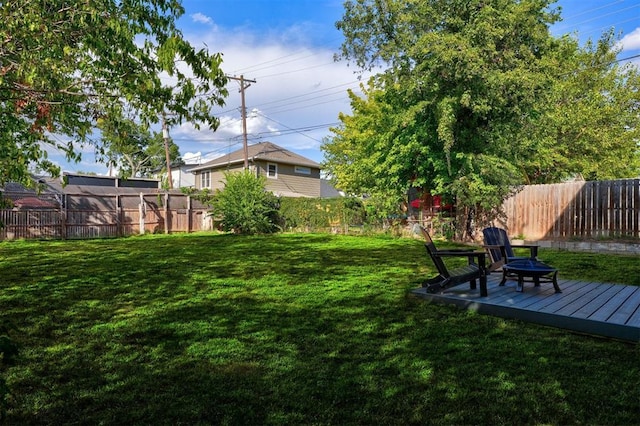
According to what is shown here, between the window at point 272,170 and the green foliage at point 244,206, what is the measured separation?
9850mm

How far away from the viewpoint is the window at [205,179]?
112 feet

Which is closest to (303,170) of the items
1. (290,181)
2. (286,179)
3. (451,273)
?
(290,181)

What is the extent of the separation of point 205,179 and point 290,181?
8.08m

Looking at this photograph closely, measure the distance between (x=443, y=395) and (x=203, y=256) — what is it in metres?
8.88

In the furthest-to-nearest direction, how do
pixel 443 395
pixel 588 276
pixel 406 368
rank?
pixel 588 276 → pixel 406 368 → pixel 443 395

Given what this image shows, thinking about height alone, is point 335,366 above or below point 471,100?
below

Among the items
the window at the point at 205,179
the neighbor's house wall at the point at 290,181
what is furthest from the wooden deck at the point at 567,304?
the window at the point at 205,179

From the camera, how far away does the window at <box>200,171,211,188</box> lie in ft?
112

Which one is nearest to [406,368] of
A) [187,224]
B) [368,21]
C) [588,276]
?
[588,276]

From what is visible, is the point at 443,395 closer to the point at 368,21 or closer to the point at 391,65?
the point at 391,65

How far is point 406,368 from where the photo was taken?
3.23 meters

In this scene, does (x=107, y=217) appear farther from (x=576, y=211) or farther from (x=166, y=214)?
(x=576, y=211)

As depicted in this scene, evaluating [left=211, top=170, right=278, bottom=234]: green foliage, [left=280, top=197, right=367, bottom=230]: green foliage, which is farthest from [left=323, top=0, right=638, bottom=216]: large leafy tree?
[left=211, top=170, right=278, bottom=234]: green foliage

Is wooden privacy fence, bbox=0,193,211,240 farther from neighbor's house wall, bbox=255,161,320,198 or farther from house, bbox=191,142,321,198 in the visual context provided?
neighbor's house wall, bbox=255,161,320,198
